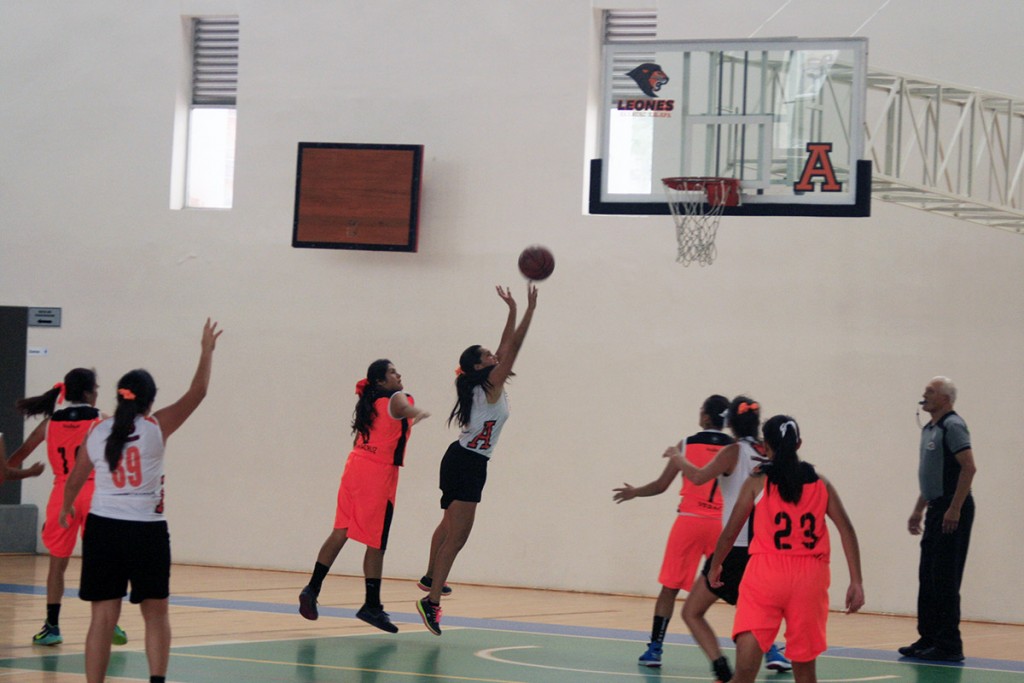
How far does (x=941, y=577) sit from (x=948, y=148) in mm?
3026

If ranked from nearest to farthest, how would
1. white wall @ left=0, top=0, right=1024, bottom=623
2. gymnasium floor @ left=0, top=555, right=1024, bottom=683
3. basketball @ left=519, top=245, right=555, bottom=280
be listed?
gymnasium floor @ left=0, top=555, right=1024, bottom=683 → basketball @ left=519, top=245, right=555, bottom=280 → white wall @ left=0, top=0, right=1024, bottom=623

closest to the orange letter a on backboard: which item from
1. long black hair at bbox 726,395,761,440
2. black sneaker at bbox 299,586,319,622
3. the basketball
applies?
the basketball

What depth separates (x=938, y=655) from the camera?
26.9ft

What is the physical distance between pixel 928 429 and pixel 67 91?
8.20m

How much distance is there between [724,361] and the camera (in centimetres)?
1083

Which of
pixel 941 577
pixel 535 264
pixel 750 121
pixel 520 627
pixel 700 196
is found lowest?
pixel 520 627

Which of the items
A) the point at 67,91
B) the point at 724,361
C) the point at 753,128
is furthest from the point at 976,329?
the point at 67,91

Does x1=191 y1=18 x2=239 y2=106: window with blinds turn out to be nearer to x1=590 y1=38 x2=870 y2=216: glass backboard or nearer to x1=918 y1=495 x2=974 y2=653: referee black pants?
x1=590 y1=38 x2=870 y2=216: glass backboard

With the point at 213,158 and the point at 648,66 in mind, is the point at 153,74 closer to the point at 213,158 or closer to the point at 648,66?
the point at 213,158

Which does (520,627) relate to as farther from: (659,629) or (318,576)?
(659,629)

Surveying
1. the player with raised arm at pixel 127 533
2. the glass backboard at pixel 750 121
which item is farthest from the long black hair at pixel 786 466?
the glass backboard at pixel 750 121

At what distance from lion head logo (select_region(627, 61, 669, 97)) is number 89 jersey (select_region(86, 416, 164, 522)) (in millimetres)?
4494

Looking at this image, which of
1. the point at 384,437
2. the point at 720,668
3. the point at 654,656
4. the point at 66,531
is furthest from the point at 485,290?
the point at 720,668

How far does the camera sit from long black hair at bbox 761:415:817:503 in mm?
5164
